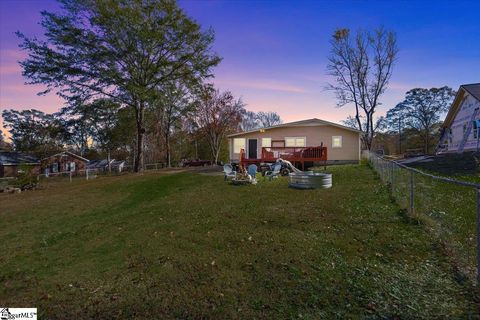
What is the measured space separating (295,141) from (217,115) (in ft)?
55.3

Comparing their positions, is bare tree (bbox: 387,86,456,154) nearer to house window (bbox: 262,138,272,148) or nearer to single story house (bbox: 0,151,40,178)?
house window (bbox: 262,138,272,148)

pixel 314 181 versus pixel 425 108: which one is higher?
pixel 425 108

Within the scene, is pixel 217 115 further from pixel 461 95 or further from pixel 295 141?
pixel 461 95

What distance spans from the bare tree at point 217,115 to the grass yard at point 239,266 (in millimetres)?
30475

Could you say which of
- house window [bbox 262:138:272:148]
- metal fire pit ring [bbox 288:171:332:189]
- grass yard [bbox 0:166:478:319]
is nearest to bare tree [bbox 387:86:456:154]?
house window [bbox 262:138:272:148]

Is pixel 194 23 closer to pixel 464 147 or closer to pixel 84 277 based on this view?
pixel 84 277

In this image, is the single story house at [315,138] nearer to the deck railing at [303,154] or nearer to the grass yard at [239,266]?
the deck railing at [303,154]

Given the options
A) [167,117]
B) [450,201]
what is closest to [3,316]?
[450,201]

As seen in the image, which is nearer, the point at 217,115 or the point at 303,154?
the point at 303,154

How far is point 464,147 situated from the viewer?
69.6 ft

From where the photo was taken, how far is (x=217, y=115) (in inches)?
1455

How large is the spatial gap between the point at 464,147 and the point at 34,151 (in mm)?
54482

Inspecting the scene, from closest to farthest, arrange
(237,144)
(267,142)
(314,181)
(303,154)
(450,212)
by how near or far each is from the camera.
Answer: (450,212) → (314,181) → (303,154) → (267,142) → (237,144)

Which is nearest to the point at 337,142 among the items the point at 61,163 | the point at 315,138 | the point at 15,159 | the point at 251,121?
the point at 315,138
